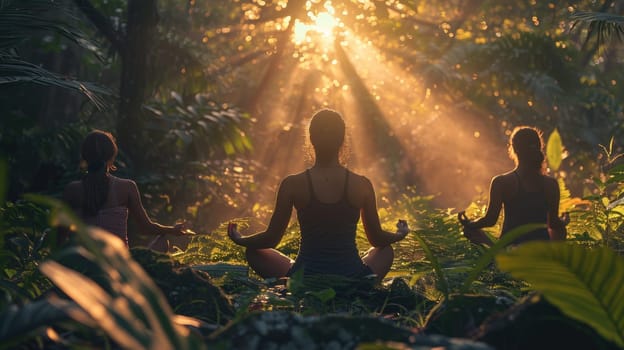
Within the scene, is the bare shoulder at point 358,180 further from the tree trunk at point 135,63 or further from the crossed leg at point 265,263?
the tree trunk at point 135,63

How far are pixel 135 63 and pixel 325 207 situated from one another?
A: 647 centimetres

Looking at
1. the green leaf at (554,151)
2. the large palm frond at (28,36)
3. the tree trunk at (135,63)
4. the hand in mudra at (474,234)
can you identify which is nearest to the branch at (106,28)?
the tree trunk at (135,63)

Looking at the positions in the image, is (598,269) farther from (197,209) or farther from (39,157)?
(197,209)

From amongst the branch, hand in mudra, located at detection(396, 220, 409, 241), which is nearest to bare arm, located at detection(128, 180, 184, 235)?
hand in mudra, located at detection(396, 220, 409, 241)

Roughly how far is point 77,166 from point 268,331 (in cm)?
998

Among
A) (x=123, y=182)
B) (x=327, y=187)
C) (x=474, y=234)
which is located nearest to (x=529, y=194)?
(x=474, y=234)

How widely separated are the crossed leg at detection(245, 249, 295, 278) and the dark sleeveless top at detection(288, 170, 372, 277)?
0.29 meters

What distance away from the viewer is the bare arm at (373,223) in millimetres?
6023

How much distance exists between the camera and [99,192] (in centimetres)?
642

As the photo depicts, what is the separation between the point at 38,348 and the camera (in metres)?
3.10

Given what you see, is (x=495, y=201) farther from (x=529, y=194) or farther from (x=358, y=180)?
(x=358, y=180)

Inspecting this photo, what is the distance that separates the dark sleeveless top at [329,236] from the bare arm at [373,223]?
136mm

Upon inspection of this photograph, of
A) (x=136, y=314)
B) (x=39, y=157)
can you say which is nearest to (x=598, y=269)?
(x=136, y=314)

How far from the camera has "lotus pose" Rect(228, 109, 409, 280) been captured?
19.4 ft
